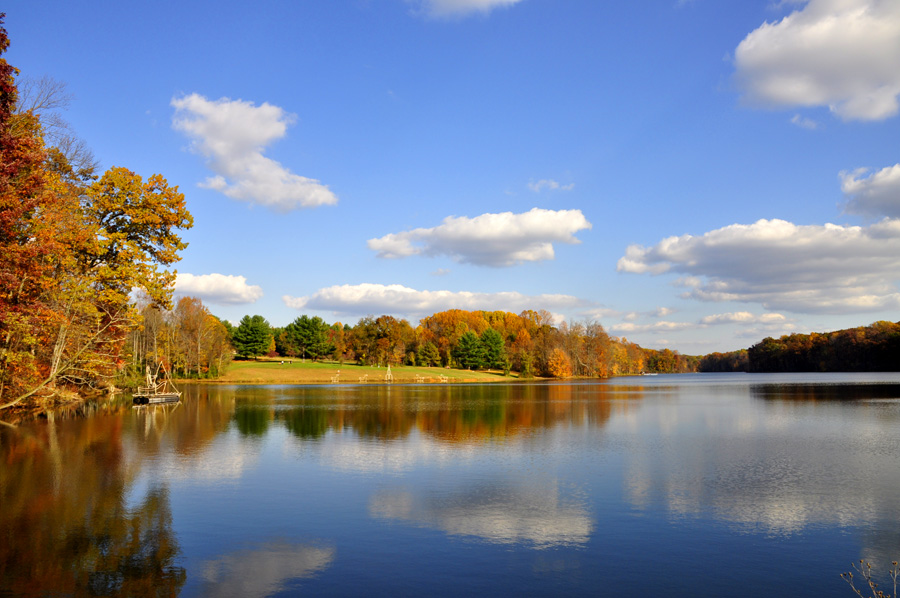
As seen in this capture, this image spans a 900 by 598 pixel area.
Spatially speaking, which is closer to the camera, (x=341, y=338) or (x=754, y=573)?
(x=754, y=573)

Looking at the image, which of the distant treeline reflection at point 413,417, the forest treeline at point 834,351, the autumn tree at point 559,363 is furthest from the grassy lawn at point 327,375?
the forest treeline at point 834,351

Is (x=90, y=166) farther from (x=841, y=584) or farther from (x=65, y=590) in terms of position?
(x=841, y=584)

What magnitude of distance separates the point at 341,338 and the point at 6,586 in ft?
393

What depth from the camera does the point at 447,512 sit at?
13180 millimetres

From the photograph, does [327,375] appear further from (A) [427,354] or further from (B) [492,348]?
(B) [492,348]

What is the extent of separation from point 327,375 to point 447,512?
84.8m

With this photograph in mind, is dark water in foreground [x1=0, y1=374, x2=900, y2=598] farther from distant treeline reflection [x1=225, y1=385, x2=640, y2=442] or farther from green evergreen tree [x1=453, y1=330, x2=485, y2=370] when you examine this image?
green evergreen tree [x1=453, y1=330, x2=485, y2=370]

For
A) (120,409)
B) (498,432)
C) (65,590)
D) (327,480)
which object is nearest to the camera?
(65,590)

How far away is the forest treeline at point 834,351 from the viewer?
126 meters

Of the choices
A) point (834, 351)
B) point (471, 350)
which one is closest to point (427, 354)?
point (471, 350)

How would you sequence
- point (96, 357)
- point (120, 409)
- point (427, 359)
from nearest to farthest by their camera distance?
point (96, 357), point (120, 409), point (427, 359)

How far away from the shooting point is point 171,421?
33.3 m

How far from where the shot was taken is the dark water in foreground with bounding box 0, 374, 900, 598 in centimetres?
930

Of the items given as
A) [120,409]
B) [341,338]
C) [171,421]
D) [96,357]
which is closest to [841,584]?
[171,421]
